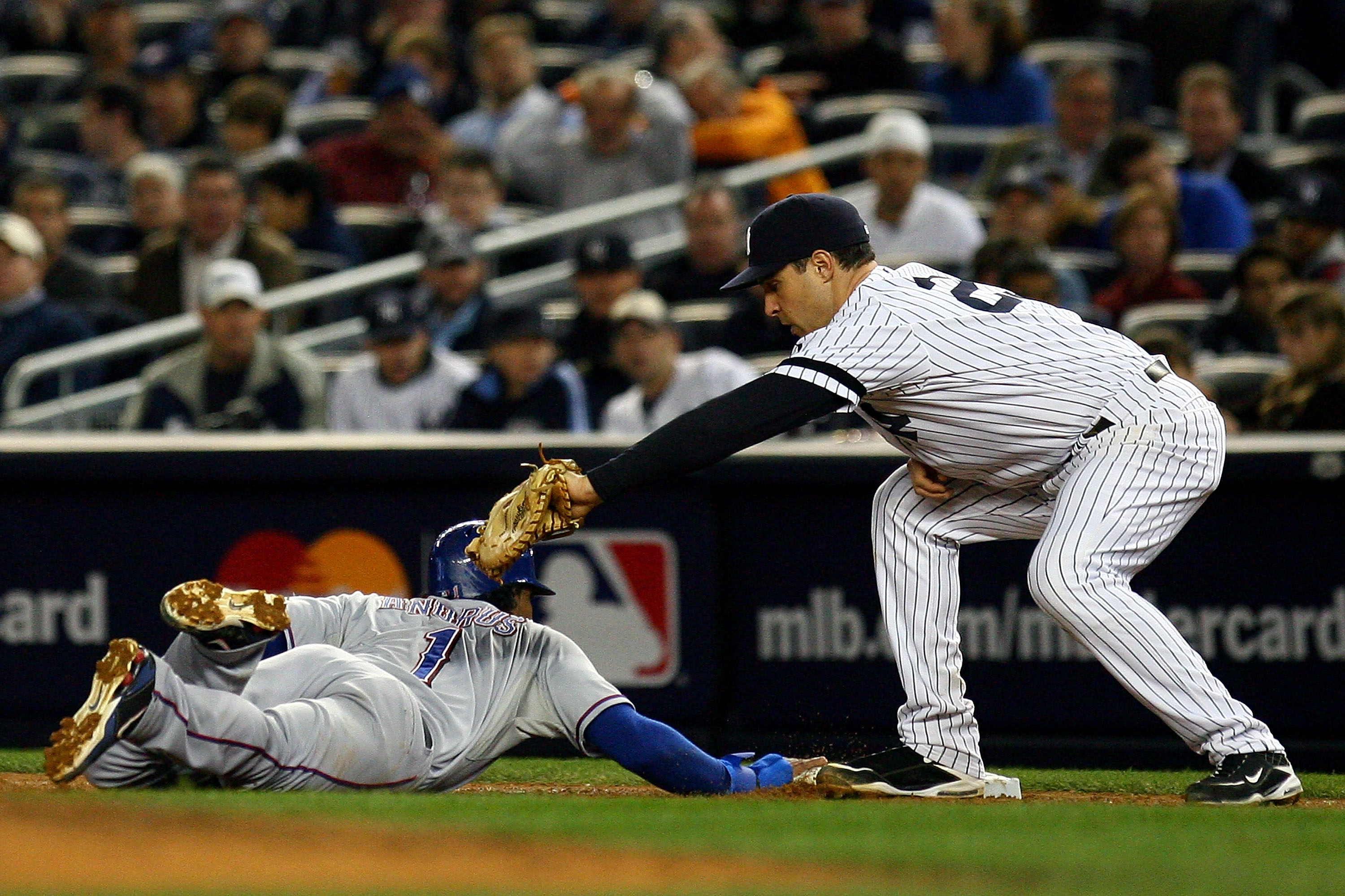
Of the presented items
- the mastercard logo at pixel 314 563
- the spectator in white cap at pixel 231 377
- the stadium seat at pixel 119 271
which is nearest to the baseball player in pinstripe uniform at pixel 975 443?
the mastercard logo at pixel 314 563

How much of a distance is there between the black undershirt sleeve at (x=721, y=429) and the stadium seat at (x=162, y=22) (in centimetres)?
1050

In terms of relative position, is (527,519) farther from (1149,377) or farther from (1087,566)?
(1149,377)

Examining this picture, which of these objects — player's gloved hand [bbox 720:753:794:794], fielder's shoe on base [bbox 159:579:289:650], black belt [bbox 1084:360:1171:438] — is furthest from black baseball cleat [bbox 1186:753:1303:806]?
fielder's shoe on base [bbox 159:579:289:650]

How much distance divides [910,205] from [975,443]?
4513 millimetres

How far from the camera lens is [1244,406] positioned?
7832 millimetres

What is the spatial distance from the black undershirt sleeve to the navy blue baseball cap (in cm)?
37

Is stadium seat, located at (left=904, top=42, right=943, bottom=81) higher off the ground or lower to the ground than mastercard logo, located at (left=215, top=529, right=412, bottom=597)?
higher

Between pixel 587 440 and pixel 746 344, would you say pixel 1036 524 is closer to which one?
pixel 587 440

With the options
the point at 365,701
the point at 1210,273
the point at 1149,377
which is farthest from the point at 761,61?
the point at 365,701

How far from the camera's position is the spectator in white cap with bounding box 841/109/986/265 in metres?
9.35

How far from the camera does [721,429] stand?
4746 mm

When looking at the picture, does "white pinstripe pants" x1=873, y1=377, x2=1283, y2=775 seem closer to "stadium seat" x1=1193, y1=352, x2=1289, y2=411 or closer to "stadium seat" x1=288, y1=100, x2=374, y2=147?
"stadium seat" x1=1193, y1=352, x2=1289, y2=411

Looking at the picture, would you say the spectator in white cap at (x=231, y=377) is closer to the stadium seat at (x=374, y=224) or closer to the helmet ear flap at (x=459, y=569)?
the stadium seat at (x=374, y=224)

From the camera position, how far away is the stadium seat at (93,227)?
1105cm
